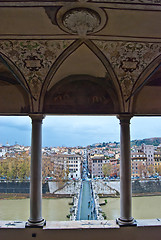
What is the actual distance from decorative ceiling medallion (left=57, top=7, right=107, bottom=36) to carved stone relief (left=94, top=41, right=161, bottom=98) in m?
0.83

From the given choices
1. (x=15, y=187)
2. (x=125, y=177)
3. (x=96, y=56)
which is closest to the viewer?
(x=96, y=56)

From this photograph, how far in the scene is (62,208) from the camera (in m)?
6.35

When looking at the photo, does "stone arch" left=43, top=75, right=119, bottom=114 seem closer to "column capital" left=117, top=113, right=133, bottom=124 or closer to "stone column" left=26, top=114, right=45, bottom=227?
"column capital" left=117, top=113, right=133, bottom=124

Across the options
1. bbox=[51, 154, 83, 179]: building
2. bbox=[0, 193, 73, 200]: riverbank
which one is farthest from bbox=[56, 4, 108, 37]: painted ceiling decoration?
bbox=[0, 193, 73, 200]: riverbank

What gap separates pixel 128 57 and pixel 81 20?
194 cm

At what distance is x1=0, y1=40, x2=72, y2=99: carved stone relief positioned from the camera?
14.6ft

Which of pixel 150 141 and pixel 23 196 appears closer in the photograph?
pixel 23 196

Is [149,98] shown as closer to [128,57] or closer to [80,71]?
[128,57]

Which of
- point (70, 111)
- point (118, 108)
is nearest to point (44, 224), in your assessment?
point (70, 111)

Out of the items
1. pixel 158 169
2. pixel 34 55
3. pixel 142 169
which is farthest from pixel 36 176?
pixel 158 169

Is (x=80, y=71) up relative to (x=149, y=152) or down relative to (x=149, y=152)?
up

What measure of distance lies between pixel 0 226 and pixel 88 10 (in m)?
5.01

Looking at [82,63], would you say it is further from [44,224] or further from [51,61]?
[44,224]

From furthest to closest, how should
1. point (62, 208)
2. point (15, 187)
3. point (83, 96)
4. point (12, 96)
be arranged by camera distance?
1. point (15, 187)
2. point (62, 208)
3. point (83, 96)
4. point (12, 96)
